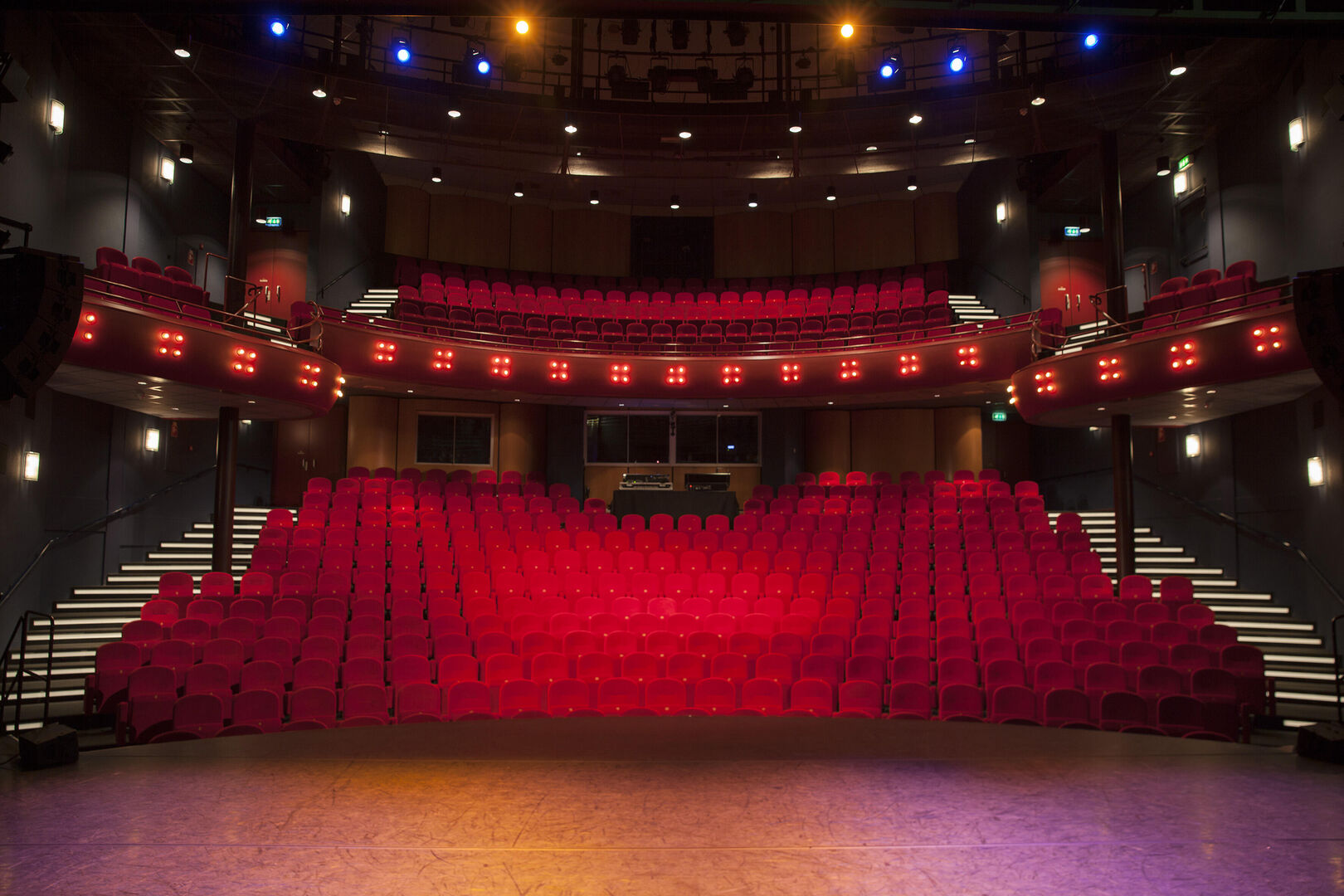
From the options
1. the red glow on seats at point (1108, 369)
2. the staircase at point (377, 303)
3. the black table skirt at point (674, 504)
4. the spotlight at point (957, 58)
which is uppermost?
the spotlight at point (957, 58)

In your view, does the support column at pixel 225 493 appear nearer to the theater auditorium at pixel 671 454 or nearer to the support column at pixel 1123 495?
the theater auditorium at pixel 671 454

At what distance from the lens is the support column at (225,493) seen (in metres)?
11.5

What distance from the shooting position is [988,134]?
14.3 meters

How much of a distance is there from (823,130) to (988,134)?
8.48 feet

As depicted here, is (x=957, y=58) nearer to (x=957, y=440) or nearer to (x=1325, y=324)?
(x=957, y=440)

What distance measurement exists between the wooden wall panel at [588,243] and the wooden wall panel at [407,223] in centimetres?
271

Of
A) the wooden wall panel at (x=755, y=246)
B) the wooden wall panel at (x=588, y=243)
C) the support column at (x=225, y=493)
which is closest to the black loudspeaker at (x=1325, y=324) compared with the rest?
the support column at (x=225, y=493)

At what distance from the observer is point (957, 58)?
1336cm

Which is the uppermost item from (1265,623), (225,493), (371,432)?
(371,432)

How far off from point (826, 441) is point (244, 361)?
10.7 metres

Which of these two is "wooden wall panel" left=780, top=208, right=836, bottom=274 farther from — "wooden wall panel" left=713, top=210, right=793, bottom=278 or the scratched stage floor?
the scratched stage floor

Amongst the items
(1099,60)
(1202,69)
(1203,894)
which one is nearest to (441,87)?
(1099,60)

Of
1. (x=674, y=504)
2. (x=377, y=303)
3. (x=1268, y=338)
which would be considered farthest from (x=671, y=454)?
(x=1268, y=338)

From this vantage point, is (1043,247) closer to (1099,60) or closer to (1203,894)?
(1099,60)
